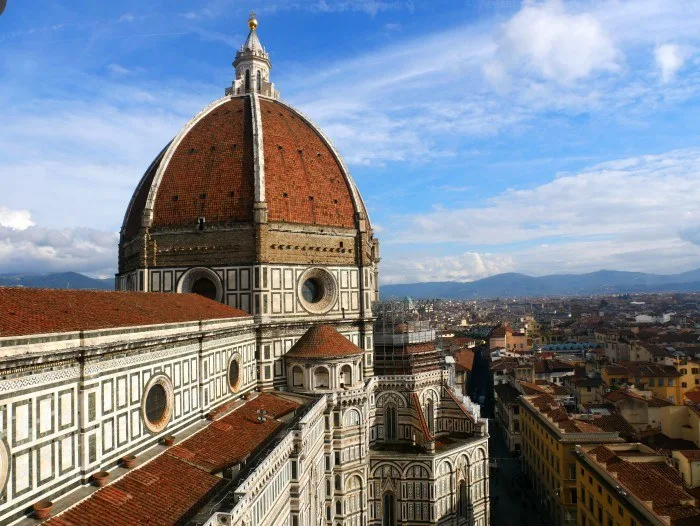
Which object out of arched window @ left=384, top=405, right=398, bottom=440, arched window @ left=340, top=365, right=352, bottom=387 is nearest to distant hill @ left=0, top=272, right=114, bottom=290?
arched window @ left=340, top=365, right=352, bottom=387

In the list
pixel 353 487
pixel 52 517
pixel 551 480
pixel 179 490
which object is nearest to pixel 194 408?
pixel 179 490

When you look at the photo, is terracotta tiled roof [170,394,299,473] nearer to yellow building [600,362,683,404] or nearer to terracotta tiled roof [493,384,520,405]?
terracotta tiled roof [493,384,520,405]

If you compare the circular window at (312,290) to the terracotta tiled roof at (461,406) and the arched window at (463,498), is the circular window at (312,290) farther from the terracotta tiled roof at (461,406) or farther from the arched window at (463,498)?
the arched window at (463,498)

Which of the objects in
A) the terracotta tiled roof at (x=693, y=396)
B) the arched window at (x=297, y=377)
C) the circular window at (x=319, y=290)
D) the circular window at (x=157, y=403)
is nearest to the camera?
the circular window at (x=157, y=403)

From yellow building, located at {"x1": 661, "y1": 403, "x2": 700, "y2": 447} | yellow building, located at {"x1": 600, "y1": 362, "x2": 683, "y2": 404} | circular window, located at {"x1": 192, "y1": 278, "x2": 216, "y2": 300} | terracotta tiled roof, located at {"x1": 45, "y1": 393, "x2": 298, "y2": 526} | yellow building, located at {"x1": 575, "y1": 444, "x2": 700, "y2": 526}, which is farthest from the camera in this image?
yellow building, located at {"x1": 600, "y1": 362, "x2": 683, "y2": 404}

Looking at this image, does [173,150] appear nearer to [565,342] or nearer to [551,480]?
[551,480]

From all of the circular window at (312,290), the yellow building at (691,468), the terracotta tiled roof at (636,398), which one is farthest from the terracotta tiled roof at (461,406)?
the terracotta tiled roof at (636,398)
